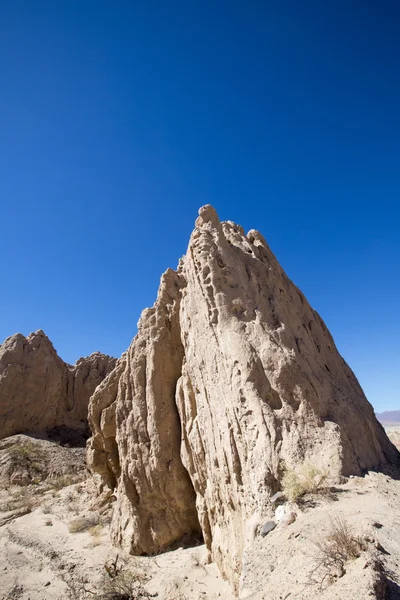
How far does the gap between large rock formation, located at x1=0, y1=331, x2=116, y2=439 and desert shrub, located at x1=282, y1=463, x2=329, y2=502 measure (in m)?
31.2

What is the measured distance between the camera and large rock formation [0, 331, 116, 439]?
3091 cm

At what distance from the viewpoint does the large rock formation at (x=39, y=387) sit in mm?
30906

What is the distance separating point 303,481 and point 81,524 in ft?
41.6

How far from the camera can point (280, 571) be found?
14.3 feet

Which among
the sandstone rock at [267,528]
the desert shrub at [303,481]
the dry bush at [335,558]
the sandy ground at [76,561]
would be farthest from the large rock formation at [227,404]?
the dry bush at [335,558]

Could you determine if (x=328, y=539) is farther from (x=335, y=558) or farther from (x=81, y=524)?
(x=81, y=524)

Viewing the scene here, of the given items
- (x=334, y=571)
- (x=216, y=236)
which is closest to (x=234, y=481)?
(x=334, y=571)

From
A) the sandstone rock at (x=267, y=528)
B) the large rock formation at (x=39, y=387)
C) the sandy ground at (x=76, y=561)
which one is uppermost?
the large rock formation at (x=39, y=387)

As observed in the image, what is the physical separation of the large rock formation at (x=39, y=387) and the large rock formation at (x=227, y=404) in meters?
22.7

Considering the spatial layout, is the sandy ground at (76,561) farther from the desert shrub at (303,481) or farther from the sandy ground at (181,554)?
the desert shrub at (303,481)

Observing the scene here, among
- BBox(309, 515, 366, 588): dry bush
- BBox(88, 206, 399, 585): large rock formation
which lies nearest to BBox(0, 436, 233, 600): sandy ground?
BBox(88, 206, 399, 585): large rock formation

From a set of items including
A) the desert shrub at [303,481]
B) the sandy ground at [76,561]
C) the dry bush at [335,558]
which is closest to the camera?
the dry bush at [335,558]

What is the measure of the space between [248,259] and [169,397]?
5.58 meters

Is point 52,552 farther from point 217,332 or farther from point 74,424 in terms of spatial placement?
point 74,424
